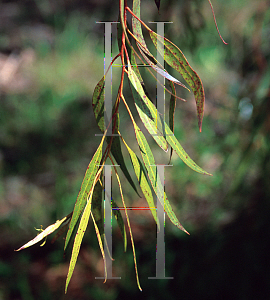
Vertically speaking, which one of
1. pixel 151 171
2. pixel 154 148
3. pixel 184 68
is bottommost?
pixel 154 148

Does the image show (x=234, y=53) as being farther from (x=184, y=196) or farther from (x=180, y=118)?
(x=184, y=196)

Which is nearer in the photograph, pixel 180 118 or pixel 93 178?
pixel 93 178

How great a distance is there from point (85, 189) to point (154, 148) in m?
0.96

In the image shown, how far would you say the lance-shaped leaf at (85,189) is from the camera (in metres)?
0.36

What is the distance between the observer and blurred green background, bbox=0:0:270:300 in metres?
0.98

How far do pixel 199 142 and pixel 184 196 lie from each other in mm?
251

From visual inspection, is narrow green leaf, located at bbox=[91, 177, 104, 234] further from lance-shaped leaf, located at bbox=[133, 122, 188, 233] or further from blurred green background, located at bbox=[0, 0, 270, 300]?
blurred green background, located at bbox=[0, 0, 270, 300]

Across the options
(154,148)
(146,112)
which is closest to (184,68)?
(146,112)

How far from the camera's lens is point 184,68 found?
14.1 inches

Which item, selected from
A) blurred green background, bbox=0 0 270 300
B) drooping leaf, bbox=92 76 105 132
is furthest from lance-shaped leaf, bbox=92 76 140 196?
blurred green background, bbox=0 0 270 300

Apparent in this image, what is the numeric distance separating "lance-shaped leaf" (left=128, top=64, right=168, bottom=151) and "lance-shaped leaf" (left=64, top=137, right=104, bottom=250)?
0.07 meters

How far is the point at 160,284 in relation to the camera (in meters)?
1.00

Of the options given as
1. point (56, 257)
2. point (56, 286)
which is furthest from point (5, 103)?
point (56, 286)

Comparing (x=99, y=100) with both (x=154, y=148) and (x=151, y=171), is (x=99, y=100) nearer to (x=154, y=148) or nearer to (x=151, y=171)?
(x=151, y=171)
